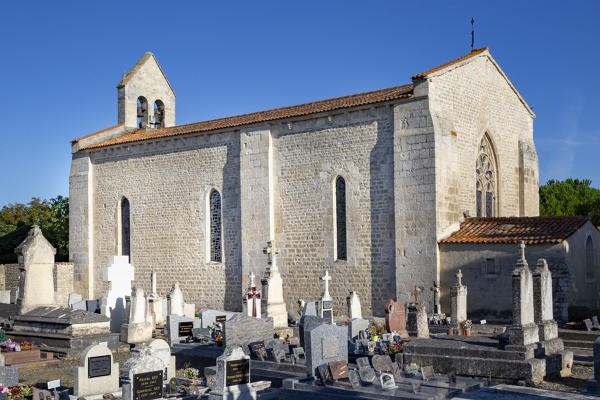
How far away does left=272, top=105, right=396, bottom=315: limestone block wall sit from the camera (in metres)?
21.1

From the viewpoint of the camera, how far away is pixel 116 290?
70.5 feet

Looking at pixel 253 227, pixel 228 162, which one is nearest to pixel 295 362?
pixel 253 227

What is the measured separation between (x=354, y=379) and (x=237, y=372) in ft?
5.92

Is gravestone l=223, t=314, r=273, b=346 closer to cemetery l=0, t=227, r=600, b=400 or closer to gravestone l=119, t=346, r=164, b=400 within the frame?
cemetery l=0, t=227, r=600, b=400

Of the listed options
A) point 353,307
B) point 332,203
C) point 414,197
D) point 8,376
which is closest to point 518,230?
point 414,197

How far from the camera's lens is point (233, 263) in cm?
2453

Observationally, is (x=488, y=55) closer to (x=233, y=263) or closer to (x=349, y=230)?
(x=349, y=230)

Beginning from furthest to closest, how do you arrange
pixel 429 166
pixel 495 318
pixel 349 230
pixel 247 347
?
pixel 349 230 < pixel 429 166 < pixel 495 318 < pixel 247 347

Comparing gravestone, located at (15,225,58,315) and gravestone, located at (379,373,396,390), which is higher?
gravestone, located at (15,225,58,315)

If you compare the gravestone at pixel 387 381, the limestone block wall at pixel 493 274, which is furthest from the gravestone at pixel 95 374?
the limestone block wall at pixel 493 274

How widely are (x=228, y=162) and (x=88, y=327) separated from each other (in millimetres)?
10244

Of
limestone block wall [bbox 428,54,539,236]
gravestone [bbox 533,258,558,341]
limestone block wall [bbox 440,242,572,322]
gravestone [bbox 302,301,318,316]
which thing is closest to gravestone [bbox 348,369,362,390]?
gravestone [bbox 533,258,558,341]

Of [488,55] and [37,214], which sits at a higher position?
[488,55]

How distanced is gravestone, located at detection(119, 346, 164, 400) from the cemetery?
0.02 meters
